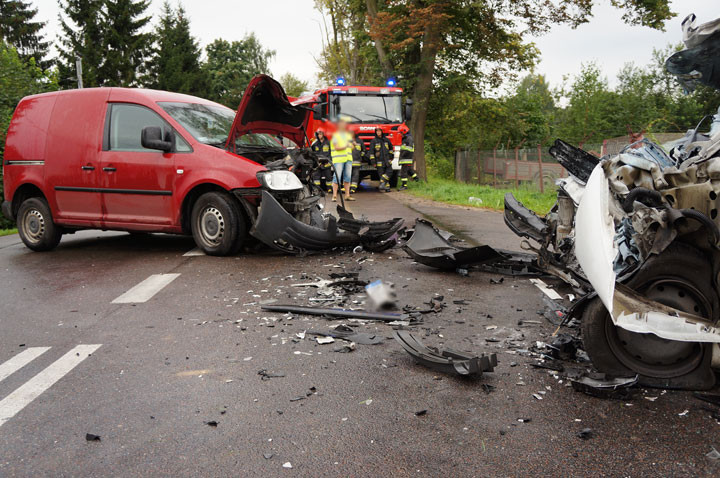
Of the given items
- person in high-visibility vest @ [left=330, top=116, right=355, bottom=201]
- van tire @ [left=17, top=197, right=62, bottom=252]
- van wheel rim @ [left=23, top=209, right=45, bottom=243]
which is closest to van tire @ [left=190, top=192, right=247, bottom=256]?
van tire @ [left=17, top=197, right=62, bottom=252]

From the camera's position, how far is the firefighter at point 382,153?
58.1ft

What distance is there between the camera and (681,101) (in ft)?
110

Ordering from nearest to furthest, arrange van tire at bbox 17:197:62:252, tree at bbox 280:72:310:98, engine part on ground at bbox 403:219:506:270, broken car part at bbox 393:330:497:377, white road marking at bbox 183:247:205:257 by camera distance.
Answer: broken car part at bbox 393:330:497:377 < engine part on ground at bbox 403:219:506:270 < white road marking at bbox 183:247:205:257 < van tire at bbox 17:197:62:252 < tree at bbox 280:72:310:98

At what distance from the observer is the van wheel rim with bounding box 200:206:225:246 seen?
7148 mm

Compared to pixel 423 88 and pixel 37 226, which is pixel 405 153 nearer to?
pixel 423 88

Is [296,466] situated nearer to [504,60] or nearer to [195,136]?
[195,136]

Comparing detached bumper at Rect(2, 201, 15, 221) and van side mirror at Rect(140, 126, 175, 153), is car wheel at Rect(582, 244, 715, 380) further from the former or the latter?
detached bumper at Rect(2, 201, 15, 221)

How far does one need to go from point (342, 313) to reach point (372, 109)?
47.4ft

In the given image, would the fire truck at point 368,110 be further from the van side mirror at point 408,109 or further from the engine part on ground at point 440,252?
the engine part on ground at point 440,252

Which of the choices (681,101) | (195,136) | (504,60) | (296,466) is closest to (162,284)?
(195,136)

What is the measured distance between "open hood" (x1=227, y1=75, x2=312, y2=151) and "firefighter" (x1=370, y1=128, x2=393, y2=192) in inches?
369

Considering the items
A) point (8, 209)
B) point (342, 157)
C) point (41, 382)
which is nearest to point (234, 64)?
point (342, 157)

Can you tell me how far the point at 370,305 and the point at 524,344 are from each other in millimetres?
1521

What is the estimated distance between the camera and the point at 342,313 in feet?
15.4
